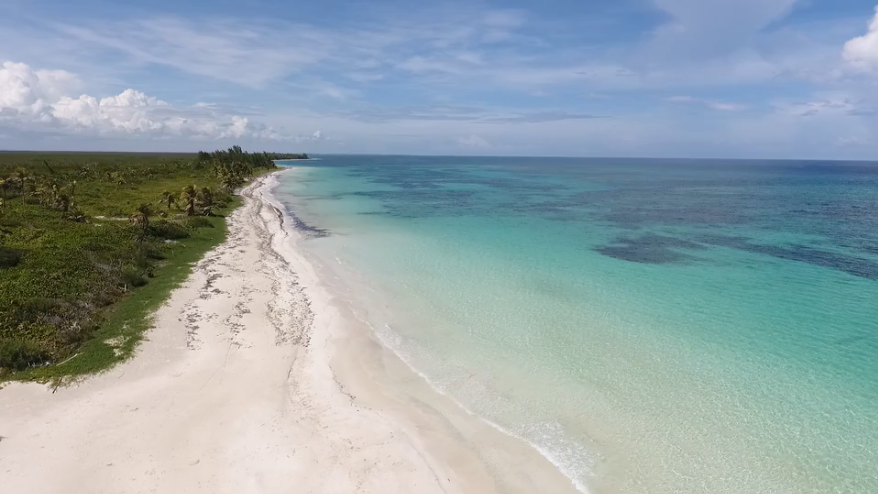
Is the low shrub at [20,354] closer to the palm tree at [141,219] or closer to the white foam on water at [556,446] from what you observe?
the white foam on water at [556,446]

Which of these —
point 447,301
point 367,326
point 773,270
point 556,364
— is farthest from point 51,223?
point 773,270

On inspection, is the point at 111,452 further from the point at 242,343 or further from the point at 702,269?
the point at 702,269

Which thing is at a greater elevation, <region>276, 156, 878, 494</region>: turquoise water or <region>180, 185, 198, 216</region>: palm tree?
<region>180, 185, 198, 216</region>: palm tree

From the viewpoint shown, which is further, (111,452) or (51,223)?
(51,223)

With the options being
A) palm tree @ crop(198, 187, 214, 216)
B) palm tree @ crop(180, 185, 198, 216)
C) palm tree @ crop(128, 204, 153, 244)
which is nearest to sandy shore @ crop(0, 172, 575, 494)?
palm tree @ crop(128, 204, 153, 244)

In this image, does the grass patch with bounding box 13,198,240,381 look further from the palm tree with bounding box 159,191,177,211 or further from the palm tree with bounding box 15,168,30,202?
the palm tree with bounding box 15,168,30,202

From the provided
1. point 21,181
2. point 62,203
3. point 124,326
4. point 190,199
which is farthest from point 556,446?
point 21,181
